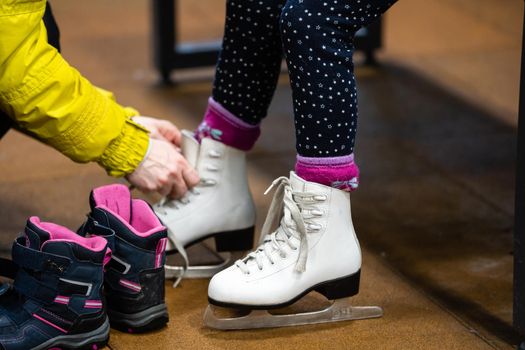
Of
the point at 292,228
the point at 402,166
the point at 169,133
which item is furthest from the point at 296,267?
the point at 402,166

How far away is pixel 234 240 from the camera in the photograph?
161 cm

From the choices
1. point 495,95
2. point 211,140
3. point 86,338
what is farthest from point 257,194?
point 495,95

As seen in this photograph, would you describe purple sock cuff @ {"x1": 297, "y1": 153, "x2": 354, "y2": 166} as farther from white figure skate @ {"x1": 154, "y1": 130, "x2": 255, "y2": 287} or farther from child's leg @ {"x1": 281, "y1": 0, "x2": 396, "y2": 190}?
white figure skate @ {"x1": 154, "y1": 130, "x2": 255, "y2": 287}

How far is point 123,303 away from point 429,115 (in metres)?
1.20

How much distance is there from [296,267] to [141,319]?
0.76 ft

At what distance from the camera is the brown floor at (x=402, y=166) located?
1.46 meters

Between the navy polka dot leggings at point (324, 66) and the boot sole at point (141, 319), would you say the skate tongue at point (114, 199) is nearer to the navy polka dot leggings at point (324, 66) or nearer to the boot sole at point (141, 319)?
the boot sole at point (141, 319)

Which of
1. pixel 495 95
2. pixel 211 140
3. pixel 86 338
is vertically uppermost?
pixel 211 140

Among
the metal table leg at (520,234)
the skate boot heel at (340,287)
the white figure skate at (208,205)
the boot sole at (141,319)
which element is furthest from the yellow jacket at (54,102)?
the metal table leg at (520,234)

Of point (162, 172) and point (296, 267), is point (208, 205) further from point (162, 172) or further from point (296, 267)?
point (296, 267)

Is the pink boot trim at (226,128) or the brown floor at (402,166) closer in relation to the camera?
the brown floor at (402,166)

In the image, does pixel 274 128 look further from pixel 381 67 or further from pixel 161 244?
pixel 161 244

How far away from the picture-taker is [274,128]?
2.31m

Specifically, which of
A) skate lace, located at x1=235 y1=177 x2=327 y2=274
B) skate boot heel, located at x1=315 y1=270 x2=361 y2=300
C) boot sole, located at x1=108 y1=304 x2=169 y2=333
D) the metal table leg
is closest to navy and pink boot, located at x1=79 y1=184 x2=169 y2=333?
boot sole, located at x1=108 y1=304 x2=169 y2=333
